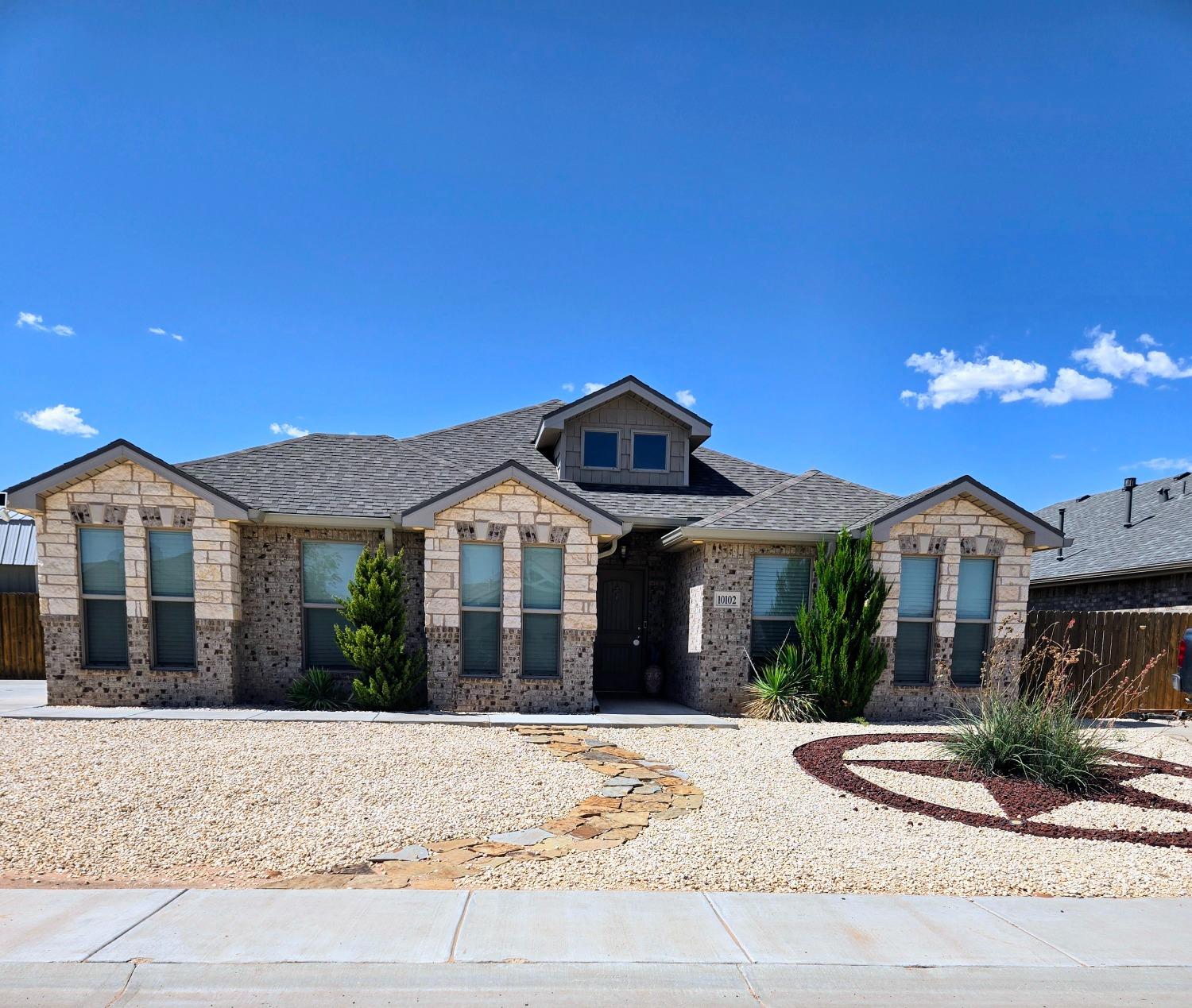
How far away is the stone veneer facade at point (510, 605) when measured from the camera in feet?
32.6

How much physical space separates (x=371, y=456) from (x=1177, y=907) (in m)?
12.1

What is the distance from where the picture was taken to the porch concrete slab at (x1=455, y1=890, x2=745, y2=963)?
A: 3467mm

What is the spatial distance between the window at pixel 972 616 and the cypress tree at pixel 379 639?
Answer: 27.4ft

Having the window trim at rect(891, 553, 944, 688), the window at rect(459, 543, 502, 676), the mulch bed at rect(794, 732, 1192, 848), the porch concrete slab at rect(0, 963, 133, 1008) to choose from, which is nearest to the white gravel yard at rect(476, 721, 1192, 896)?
the mulch bed at rect(794, 732, 1192, 848)

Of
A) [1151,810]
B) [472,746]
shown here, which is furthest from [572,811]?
[1151,810]

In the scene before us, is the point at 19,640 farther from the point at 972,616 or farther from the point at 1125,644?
the point at 1125,644

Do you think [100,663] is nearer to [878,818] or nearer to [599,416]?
[599,416]

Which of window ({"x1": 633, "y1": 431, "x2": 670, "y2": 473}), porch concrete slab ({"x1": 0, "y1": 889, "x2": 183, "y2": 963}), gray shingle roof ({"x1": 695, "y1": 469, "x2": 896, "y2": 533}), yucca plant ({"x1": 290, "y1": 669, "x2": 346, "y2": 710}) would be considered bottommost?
porch concrete slab ({"x1": 0, "y1": 889, "x2": 183, "y2": 963})

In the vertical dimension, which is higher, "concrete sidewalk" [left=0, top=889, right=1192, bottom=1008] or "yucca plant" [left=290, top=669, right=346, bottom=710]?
"yucca plant" [left=290, top=669, right=346, bottom=710]

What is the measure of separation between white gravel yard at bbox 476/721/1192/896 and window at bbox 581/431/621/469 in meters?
7.02

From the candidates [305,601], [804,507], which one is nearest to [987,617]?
[804,507]

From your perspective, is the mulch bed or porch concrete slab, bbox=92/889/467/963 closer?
porch concrete slab, bbox=92/889/467/963

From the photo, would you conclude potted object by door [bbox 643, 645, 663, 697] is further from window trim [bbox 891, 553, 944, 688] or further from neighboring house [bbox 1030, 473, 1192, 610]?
neighboring house [bbox 1030, 473, 1192, 610]

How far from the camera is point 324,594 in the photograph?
10.5m
